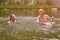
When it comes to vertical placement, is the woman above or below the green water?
above

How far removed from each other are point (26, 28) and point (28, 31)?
108mm

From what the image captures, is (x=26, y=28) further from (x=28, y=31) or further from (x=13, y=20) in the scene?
(x=13, y=20)

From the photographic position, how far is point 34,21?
2648 millimetres

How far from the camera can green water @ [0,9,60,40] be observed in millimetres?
2133

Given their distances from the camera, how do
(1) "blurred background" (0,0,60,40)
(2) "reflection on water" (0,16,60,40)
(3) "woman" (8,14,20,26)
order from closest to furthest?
(2) "reflection on water" (0,16,60,40) → (1) "blurred background" (0,0,60,40) → (3) "woman" (8,14,20,26)

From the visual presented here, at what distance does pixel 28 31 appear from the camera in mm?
2279

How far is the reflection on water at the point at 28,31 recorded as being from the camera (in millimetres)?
2123

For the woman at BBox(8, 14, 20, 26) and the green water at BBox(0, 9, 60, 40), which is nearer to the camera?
the green water at BBox(0, 9, 60, 40)

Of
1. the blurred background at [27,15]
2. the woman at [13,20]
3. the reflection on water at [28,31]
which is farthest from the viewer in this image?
the woman at [13,20]

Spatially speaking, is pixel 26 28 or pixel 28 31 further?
pixel 26 28

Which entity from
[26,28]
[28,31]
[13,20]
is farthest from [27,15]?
[28,31]

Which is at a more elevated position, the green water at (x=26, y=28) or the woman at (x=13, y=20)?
the woman at (x=13, y=20)

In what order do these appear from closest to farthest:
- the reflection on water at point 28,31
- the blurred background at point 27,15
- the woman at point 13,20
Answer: the reflection on water at point 28,31 < the blurred background at point 27,15 < the woman at point 13,20

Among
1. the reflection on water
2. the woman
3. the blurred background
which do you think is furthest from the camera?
the woman
